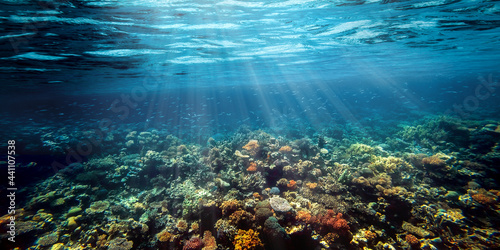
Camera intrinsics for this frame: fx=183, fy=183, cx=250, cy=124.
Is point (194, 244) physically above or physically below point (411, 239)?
below

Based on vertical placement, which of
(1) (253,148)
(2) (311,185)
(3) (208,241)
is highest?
(2) (311,185)

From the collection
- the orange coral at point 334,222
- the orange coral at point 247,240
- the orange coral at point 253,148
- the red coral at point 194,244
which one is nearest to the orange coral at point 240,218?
the orange coral at point 247,240

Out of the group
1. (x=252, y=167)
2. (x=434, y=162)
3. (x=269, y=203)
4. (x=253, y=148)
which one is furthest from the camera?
(x=253, y=148)

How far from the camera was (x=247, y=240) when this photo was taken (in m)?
5.41

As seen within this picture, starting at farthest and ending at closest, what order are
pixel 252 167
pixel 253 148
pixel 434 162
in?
pixel 253 148, pixel 434 162, pixel 252 167

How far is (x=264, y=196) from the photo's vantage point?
799 cm

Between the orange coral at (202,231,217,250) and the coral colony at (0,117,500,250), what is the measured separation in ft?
0.12

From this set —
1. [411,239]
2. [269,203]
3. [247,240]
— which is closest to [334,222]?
[269,203]

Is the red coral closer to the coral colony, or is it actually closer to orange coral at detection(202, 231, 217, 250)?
the coral colony

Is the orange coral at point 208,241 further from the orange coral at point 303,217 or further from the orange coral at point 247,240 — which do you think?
the orange coral at point 303,217

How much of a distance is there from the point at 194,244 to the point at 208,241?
0.46 m

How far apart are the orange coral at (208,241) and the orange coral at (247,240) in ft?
2.46

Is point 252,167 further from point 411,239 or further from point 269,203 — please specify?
point 411,239

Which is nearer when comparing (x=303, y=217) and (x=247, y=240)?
(x=247, y=240)
